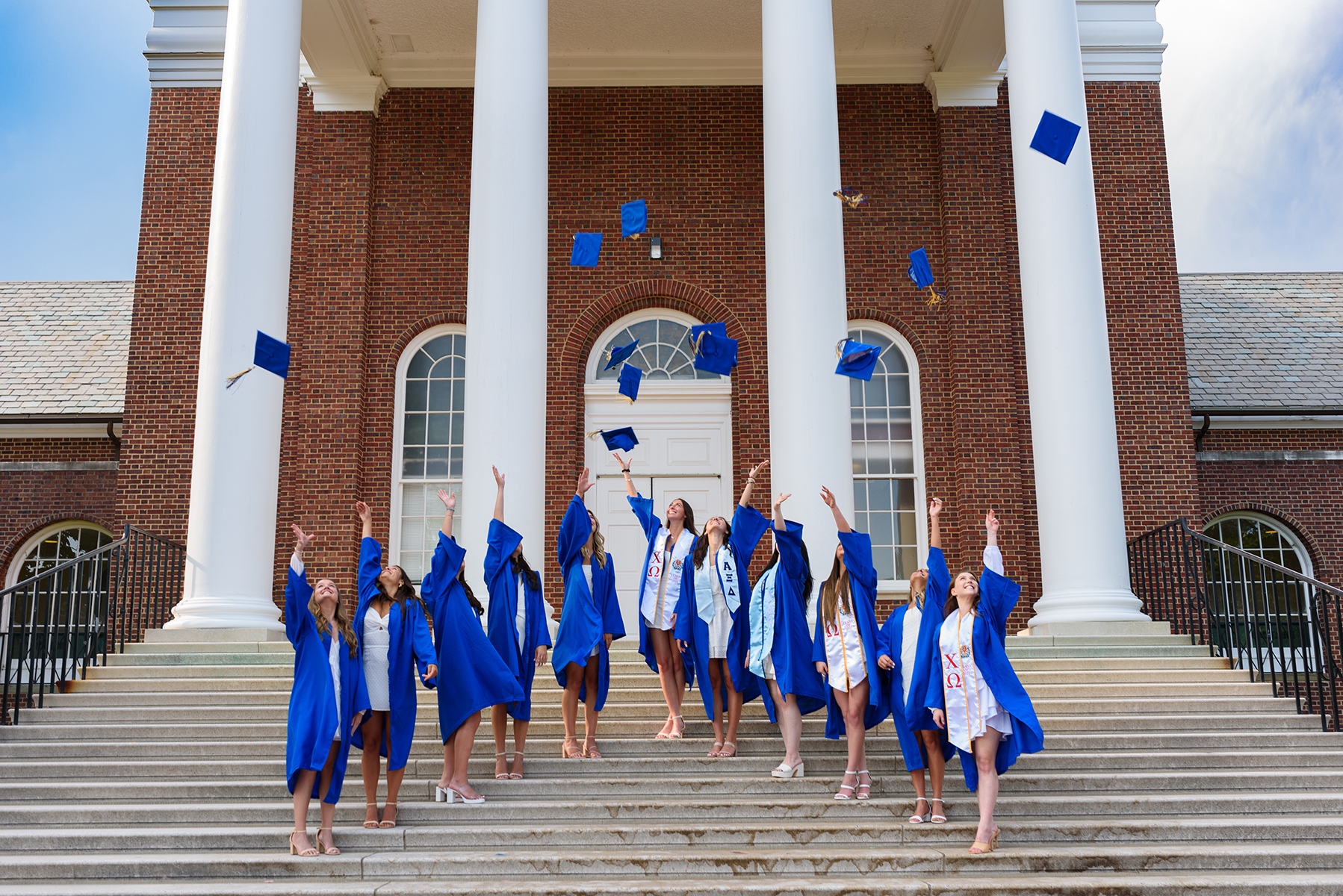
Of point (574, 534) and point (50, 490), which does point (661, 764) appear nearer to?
point (574, 534)

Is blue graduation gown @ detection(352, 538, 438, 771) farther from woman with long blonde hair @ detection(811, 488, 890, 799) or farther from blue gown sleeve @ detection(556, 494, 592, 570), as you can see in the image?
woman with long blonde hair @ detection(811, 488, 890, 799)

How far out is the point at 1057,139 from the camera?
1125cm

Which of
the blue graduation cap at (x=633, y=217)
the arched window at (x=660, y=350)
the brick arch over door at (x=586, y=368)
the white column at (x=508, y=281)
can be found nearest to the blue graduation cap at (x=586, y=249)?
the blue graduation cap at (x=633, y=217)

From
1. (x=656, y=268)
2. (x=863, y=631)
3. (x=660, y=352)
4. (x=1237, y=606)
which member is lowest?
(x=863, y=631)

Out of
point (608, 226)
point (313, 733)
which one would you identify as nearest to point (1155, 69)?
point (608, 226)

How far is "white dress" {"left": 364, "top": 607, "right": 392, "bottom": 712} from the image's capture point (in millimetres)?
6527

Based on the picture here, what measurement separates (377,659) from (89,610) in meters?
4.75

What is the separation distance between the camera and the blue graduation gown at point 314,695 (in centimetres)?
597

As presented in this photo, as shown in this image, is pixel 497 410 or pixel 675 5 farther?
pixel 675 5

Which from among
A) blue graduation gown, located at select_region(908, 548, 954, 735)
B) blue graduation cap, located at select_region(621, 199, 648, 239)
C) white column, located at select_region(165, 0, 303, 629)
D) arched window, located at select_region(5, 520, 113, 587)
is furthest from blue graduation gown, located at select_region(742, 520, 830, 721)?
arched window, located at select_region(5, 520, 113, 587)

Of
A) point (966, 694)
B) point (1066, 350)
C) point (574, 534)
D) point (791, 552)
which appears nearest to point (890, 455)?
point (1066, 350)

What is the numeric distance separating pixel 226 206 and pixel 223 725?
16.9 ft

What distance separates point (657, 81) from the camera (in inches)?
610

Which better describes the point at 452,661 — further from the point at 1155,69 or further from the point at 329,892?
the point at 1155,69
